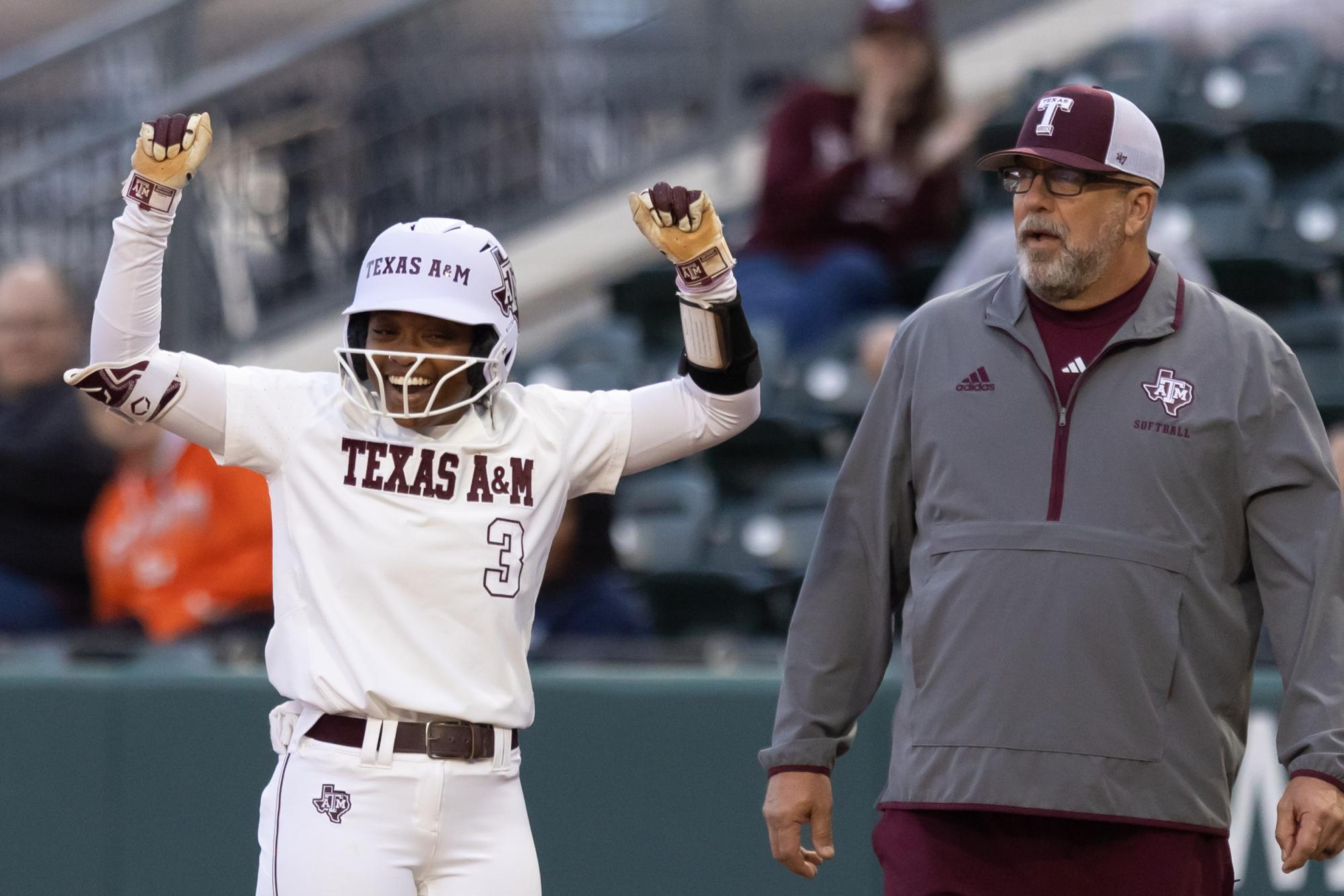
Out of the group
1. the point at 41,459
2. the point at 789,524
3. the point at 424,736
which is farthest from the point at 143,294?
the point at 789,524

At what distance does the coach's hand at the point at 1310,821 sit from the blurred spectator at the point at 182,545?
318 cm

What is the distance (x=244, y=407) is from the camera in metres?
3.53

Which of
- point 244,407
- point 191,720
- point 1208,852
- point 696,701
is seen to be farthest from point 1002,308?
point 191,720

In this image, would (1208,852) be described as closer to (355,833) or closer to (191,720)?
(355,833)

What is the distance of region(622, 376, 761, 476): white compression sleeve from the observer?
3672mm

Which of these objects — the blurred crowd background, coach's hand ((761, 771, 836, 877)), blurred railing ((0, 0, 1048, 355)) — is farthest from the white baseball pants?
blurred railing ((0, 0, 1048, 355))

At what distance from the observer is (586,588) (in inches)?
219

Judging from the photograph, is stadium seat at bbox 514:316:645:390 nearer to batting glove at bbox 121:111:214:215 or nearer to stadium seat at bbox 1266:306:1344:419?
stadium seat at bbox 1266:306:1344:419

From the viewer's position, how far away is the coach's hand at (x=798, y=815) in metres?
3.43

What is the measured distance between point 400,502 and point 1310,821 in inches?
62.9

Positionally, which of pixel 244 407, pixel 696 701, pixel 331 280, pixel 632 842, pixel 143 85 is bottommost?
pixel 632 842

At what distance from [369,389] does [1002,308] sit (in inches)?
44.3

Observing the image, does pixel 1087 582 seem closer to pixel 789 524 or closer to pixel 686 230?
pixel 686 230

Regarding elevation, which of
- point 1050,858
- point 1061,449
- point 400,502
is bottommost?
point 1050,858
